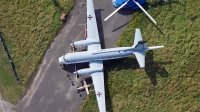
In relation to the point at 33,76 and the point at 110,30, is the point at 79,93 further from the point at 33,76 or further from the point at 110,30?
the point at 110,30

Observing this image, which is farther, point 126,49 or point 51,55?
point 51,55

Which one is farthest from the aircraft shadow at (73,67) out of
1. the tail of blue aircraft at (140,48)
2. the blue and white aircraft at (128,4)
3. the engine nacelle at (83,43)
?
the tail of blue aircraft at (140,48)

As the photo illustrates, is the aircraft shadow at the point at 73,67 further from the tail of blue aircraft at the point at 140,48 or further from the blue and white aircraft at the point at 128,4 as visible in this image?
the tail of blue aircraft at the point at 140,48

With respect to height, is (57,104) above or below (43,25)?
below

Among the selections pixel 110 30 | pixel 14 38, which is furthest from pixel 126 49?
pixel 14 38

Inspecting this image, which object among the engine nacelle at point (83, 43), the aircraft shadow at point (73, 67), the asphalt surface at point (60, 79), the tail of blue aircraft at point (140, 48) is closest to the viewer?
the tail of blue aircraft at point (140, 48)

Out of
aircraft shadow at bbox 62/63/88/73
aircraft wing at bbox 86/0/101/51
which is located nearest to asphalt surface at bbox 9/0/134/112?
aircraft shadow at bbox 62/63/88/73

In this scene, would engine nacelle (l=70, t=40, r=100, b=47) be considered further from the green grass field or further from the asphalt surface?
the green grass field
